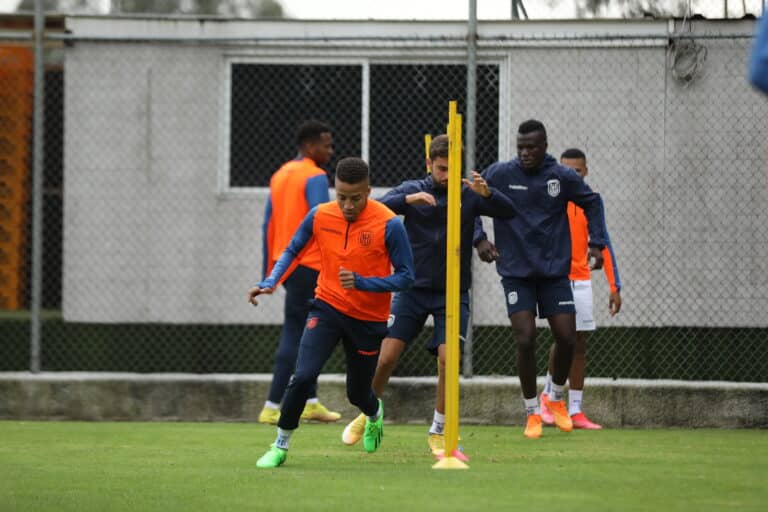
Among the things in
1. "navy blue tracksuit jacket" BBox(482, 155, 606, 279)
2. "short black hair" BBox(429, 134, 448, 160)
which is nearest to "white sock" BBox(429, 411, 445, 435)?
"navy blue tracksuit jacket" BBox(482, 155, 606, 279)

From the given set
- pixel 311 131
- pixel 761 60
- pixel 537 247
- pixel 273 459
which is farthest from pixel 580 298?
pixel 761 60

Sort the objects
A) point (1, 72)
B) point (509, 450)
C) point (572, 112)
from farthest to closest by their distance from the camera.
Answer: point (1, 72) < point (572, 112) < point (509, 450)

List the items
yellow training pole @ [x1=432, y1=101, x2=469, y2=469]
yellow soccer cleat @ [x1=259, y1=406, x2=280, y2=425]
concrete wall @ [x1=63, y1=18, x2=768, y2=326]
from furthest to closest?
concrete wall @ [x1=63, y1=18, x2=768, y2=326] < yellow soccer cleat @ [x1=259, y1=406, x2=280, y2=425] < yellow training pole @ [x1=432, y1=101, x2=469, y2=469]

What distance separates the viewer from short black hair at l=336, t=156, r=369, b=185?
23.2ft

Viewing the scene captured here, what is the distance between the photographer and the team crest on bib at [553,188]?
9047 mm

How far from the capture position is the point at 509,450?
8211 mm

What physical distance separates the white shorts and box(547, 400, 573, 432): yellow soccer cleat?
2.39 feet

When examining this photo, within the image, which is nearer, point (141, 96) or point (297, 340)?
point (297, 340)

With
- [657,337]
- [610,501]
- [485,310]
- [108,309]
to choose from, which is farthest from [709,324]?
[610,501]

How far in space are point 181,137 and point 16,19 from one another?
9.61ft

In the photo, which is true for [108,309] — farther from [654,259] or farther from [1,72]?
[654,259]

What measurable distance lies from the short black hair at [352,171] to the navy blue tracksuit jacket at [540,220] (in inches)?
84.5

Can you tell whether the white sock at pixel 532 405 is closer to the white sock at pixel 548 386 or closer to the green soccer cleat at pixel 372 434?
the white sock at pixel 548 386

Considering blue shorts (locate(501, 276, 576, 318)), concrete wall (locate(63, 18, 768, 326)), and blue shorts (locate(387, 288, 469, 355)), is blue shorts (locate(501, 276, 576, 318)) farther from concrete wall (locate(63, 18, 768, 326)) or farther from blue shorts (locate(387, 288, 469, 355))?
concrete wall (locate(63, 18, 768, 326))
